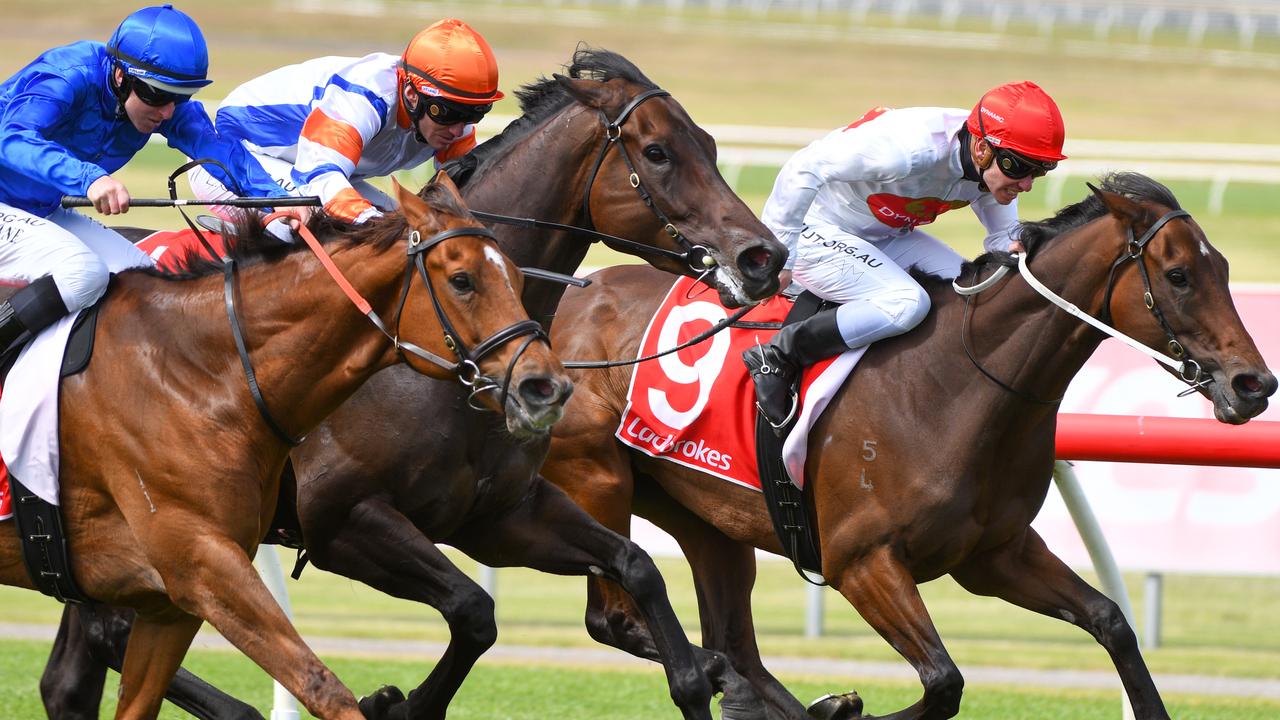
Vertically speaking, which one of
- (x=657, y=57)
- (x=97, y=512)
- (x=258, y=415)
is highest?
(x=258, y=415)

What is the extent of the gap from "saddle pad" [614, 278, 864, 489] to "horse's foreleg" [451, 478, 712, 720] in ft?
2.75

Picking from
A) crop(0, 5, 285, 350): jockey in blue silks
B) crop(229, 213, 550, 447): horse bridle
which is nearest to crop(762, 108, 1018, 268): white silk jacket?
crop(0, 5, 285, 350): jockey in blue silks

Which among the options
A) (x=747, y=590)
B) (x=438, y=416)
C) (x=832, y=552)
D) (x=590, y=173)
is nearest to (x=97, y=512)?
(x=438, y=416)

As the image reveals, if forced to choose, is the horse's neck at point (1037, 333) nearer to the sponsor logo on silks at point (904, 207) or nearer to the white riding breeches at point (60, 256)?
the sponsor logo on silks at point (904, 207)

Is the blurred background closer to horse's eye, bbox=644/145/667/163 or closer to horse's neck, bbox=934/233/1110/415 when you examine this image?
horse's neck, bbox=934/233/1110/415

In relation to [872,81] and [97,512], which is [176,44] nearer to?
[97,512]

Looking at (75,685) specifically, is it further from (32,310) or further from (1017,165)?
(1017,165)

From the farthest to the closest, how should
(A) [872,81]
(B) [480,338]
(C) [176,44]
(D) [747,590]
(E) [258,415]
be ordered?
1. (A) [872,81]
2. (D) [747,590]
3. (C) [176,44]
4. (E) [258,415]
5. (B) [480,338]

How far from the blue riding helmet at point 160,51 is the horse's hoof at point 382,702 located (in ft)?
5.52

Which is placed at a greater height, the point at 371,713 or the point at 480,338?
the point at 480,338

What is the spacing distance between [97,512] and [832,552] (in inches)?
84.9

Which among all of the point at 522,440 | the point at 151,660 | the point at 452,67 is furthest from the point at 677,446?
the point at 151,660

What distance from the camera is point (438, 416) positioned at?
4930 mm

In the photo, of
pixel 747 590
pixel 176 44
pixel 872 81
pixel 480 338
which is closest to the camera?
pixel 480 338
